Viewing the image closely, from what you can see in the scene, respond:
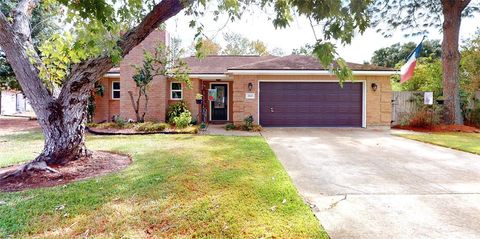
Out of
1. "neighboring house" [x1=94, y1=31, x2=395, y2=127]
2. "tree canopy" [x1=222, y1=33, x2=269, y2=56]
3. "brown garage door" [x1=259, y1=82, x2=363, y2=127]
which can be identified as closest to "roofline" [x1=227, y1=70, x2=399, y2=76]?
"neighboring house" [x1=94, y1=31, x2=395, y2=127]

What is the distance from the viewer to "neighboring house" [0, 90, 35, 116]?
2664 centimetres

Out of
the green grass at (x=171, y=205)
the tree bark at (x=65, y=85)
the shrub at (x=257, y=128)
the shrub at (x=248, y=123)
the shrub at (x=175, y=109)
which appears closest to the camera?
the green grass at (x=171, y=205)

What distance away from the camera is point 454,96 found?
1488cm

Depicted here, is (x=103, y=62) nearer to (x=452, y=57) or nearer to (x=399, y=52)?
(x=452, y=57)

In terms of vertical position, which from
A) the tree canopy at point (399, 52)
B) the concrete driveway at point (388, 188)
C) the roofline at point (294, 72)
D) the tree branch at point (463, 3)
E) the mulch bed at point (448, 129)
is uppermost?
the tree canopy at point (399, 52)

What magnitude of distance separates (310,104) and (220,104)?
549 centimetres

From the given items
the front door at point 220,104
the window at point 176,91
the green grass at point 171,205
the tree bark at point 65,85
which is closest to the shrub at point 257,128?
the front door at point 220,104

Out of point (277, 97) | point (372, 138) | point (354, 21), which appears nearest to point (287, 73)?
point (277, 97)

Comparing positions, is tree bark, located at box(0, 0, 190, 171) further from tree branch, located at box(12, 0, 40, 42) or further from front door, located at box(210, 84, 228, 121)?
front door, located at box(210, 84, 228, 121)

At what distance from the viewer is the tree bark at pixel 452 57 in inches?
581

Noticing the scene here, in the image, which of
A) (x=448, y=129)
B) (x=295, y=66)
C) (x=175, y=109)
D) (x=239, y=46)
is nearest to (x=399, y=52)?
(x=239, y=46)

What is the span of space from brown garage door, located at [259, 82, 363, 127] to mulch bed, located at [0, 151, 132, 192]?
27.7 ft

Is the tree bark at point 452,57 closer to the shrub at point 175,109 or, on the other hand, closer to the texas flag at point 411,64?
the texas flag at point 411,64

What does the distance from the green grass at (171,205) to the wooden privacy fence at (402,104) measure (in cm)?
1182
